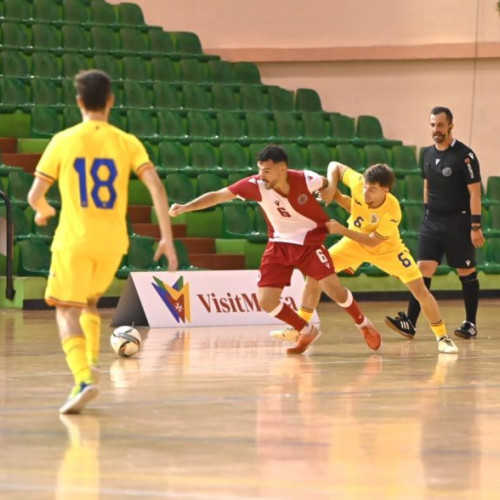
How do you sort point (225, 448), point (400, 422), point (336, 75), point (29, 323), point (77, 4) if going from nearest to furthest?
point (225, 448)
point (400, 422)
point (29, 323)
point (77, 4)
point (336, 75)

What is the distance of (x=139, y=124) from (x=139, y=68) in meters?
1.51

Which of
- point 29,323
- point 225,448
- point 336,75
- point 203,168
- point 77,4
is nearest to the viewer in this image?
point 225,448

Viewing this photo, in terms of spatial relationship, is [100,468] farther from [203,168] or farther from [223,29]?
[223,29]

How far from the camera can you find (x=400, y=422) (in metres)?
6.02

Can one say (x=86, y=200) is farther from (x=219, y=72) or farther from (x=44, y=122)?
(x=219, y=72)

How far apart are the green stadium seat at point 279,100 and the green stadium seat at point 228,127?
1202 millimetres

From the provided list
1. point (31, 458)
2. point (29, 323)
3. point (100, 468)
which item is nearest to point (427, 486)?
point (100, 468)

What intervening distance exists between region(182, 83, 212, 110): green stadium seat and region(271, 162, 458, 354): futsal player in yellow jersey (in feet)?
24.4

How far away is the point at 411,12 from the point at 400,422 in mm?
13262

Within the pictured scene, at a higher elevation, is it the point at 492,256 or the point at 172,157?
the point at 172,157

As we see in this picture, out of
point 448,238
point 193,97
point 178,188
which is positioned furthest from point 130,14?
point 448,238

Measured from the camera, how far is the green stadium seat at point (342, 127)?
1784cm

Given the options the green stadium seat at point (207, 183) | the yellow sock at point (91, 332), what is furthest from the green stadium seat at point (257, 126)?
the yellow sock at point (91, 332)

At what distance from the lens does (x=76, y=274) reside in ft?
20.6
